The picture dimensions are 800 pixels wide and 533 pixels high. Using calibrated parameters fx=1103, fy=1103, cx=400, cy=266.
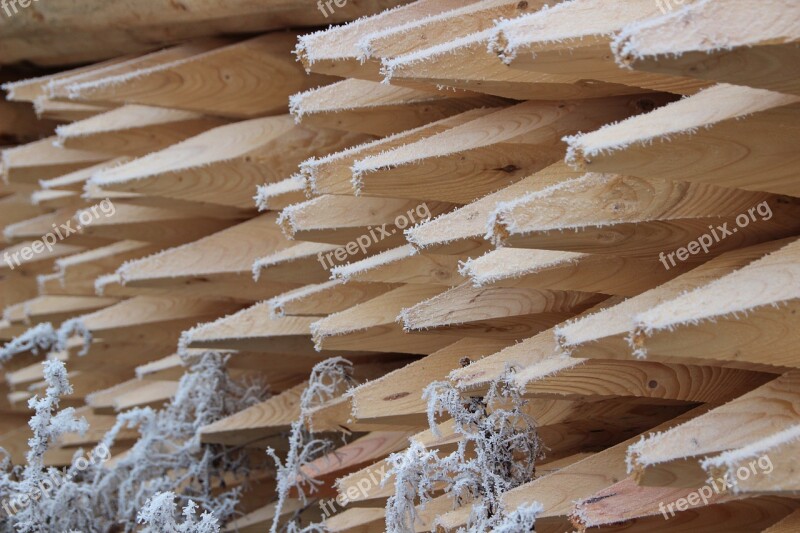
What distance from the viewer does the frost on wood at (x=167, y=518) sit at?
6.88ft

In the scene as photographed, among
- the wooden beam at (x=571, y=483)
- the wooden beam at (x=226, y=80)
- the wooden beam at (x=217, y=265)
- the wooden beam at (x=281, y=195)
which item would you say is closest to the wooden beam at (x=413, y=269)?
the wooden beam at (x=281, y=195)

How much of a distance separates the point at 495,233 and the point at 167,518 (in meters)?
0.97

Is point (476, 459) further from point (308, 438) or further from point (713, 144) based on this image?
point (308, 438)

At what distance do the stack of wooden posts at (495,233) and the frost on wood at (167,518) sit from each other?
1.16ft

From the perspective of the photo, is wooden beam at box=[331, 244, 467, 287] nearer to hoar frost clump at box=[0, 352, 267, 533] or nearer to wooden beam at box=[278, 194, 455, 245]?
wooden beam at box=[278, 194, 455, 245]

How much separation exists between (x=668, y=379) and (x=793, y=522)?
30 cm

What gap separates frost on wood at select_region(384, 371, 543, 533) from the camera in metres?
1.85

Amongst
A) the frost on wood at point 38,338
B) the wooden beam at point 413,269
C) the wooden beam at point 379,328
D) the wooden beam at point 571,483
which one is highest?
the wooden beam at point 413,269

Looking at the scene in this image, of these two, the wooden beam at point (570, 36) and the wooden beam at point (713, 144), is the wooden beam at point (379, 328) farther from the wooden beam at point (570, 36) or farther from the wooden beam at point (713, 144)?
the wooden beam at point (713, 144)

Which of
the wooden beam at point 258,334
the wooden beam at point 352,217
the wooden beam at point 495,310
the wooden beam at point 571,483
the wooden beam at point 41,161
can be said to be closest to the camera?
the wooden beam at point 571,483

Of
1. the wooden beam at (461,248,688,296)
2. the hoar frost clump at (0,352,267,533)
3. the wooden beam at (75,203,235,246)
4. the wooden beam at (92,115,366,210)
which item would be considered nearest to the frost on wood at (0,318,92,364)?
the wooden beam at (75,203,235,246)

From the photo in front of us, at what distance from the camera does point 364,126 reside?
243cm

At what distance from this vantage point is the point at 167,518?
7.09ft

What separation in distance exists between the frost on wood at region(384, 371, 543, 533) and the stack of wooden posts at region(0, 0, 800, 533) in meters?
0.04
